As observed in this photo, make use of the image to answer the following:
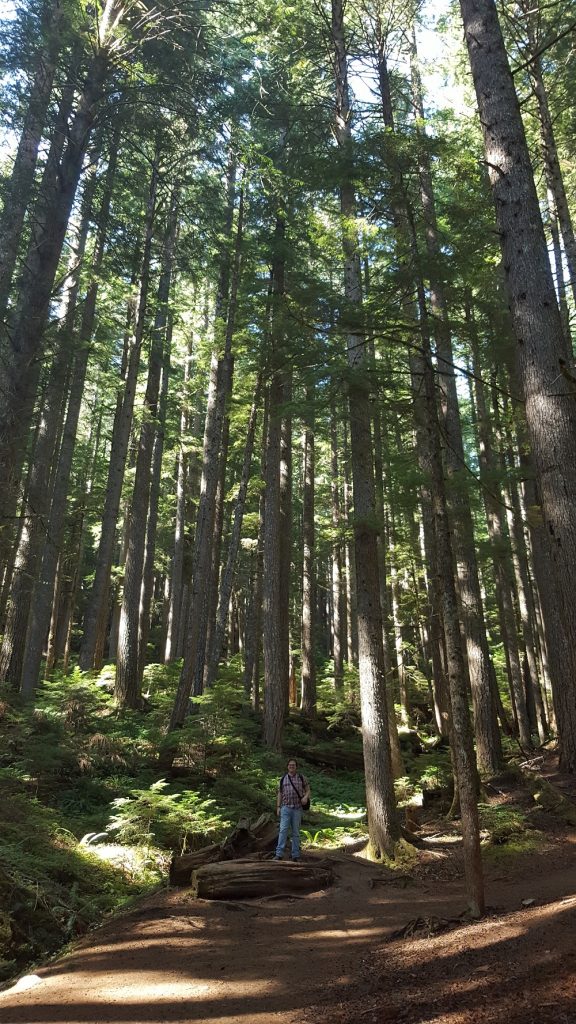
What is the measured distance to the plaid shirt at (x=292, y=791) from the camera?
27.6 feet

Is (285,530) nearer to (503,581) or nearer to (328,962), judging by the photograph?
(503,581)

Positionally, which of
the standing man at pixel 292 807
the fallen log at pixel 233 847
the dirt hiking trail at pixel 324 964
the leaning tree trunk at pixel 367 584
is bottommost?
the dirt hiking trail at pixel 324 964

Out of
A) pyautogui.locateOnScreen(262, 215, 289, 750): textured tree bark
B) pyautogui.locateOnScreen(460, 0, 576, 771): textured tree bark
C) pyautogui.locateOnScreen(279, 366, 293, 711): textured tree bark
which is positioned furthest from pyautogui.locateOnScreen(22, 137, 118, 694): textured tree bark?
pyautogui.locateOnScreen(460, 0, 576, 771): textured tree bark

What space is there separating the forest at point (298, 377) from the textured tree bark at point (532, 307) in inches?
1.1

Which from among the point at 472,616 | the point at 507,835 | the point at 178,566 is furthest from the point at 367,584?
the point at 178,566

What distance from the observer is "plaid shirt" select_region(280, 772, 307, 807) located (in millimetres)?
8406

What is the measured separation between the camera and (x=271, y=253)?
1522 centimetres

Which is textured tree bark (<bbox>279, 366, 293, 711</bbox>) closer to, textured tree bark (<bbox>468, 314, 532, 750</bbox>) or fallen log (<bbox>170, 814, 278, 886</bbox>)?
textured tree bark (<bbox>468, 314, 532, 750</bbox>)

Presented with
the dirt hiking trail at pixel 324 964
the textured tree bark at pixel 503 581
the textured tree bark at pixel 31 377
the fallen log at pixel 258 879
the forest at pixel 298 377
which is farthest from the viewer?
the textured tree bark at pixel 503 581

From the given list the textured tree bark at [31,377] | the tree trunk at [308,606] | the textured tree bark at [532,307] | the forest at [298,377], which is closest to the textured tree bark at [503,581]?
the forest at [298,377]

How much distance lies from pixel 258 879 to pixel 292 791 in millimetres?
1391

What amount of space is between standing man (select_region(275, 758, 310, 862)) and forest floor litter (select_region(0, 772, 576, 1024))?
95 centimetres

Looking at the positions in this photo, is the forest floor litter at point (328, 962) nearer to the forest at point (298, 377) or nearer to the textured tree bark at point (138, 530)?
the forest at point (298, 377)

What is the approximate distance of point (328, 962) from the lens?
16.6ft
